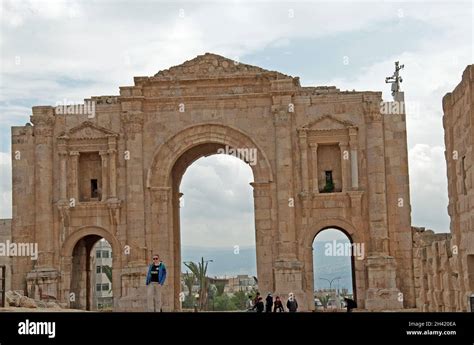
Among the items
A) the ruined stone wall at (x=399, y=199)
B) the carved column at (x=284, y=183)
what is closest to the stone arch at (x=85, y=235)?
the carved column at (x=284, y=183)

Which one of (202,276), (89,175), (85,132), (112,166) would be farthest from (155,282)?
(202,276)

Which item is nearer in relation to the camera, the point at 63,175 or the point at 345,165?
the point at 345,165

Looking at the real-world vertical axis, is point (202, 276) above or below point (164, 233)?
below

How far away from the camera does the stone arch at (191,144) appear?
1278 inches

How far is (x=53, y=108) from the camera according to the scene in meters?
33.3

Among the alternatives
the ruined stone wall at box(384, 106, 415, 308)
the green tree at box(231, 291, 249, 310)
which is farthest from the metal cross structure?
the green tree at box(231, 291, 249, 310)

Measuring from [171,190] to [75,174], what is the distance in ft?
12.3

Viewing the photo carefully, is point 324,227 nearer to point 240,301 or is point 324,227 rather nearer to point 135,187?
point 135,187

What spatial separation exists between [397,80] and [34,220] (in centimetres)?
1770

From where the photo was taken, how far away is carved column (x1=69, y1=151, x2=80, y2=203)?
32.8 meters

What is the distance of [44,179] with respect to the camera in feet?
108

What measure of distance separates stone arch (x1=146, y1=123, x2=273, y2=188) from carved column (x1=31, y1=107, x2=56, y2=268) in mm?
3981

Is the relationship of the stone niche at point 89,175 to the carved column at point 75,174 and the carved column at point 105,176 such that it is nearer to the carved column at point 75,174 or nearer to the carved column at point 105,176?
the carved column at point 75,174
